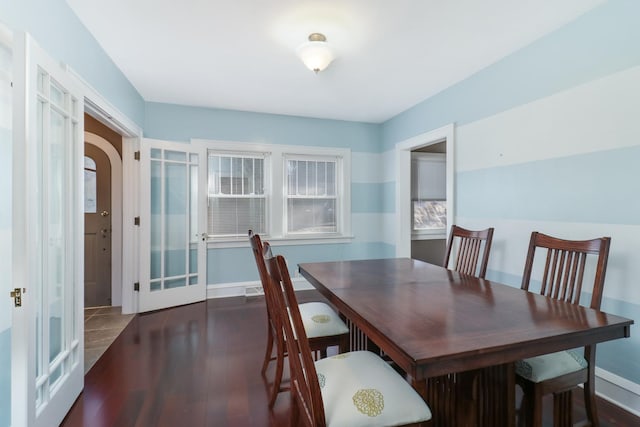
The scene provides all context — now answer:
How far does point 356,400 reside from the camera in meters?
1.12

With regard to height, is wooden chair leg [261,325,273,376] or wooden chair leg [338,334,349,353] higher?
wooden chair leg [338,334,349,353]

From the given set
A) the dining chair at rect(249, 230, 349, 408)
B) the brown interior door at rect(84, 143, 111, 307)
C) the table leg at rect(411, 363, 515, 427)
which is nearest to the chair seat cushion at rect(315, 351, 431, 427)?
the table leg at rect(411, 363, 515, 427)

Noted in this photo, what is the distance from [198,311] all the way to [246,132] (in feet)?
7.70

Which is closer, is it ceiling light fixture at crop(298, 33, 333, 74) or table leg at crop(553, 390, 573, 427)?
table leg at crop(553, 390, 573, 427)

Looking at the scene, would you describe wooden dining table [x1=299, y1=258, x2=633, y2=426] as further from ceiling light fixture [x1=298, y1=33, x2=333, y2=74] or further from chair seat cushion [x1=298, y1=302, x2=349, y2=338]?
ceiling light fixture [x1=298, y1=33, x2=333, y2=74]

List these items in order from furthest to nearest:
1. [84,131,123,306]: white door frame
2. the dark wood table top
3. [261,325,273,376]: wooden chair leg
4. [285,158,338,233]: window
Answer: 1. [285,158,338,233]: window
2. [84,131,123,306]: white door frame
3. [261,325,273,376]: wooden chair leg
4. the dark wood table top

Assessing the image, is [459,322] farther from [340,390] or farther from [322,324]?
[322,324]

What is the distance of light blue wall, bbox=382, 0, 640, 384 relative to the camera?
183 cm

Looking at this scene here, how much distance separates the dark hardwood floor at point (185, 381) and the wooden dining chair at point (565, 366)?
0.30 metres

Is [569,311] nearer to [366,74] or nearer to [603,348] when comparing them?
[603,348]

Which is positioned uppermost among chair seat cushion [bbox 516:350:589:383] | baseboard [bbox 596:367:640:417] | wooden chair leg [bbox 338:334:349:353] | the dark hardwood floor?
chair seat cushion [bbox 516:350:589:383]

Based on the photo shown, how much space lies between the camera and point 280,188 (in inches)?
168

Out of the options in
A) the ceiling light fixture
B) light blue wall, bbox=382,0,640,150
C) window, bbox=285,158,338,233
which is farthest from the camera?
window, bbox=285,158,338,233

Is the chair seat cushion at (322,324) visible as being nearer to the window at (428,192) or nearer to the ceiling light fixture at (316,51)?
the ceiling light fixture at (316,51)
